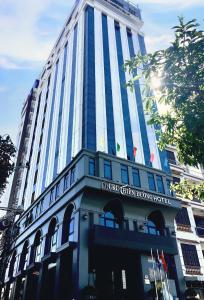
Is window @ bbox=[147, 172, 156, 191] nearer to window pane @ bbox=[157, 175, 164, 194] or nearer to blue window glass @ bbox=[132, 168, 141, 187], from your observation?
window pane @ bbox=[157, 175, 164, 194]

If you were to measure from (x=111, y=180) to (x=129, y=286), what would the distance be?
978 cm

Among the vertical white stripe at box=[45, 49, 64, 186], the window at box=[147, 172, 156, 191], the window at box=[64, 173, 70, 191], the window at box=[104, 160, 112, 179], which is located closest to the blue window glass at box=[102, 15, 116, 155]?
the window at box=[104, 160, 112, 179]

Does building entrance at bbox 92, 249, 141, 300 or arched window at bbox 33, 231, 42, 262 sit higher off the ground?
arched window at bbox 33, 231, 42, 262

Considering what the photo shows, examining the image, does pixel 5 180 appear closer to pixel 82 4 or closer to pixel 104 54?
pixel 104 54

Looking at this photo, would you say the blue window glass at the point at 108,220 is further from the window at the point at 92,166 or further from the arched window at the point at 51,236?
the arched window at the point at 51,236

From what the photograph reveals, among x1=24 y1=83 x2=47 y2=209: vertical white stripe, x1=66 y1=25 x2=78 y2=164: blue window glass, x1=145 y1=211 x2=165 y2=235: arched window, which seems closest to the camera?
x1=145 y1=211 x2=165 y2=235: arched window

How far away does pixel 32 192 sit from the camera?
40.0 m

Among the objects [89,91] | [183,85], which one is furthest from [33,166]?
[183,85]

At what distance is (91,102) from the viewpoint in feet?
103

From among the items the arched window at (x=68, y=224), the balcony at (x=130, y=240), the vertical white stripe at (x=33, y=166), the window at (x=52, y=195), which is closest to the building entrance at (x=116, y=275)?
the balcony at (x=130, y=240)

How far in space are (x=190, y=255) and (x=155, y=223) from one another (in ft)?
17.0

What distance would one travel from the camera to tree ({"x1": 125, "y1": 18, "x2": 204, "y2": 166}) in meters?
11.0

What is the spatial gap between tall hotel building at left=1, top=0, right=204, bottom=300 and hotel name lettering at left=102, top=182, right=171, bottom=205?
117 millimetres

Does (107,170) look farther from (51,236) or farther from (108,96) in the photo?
(108,96)
